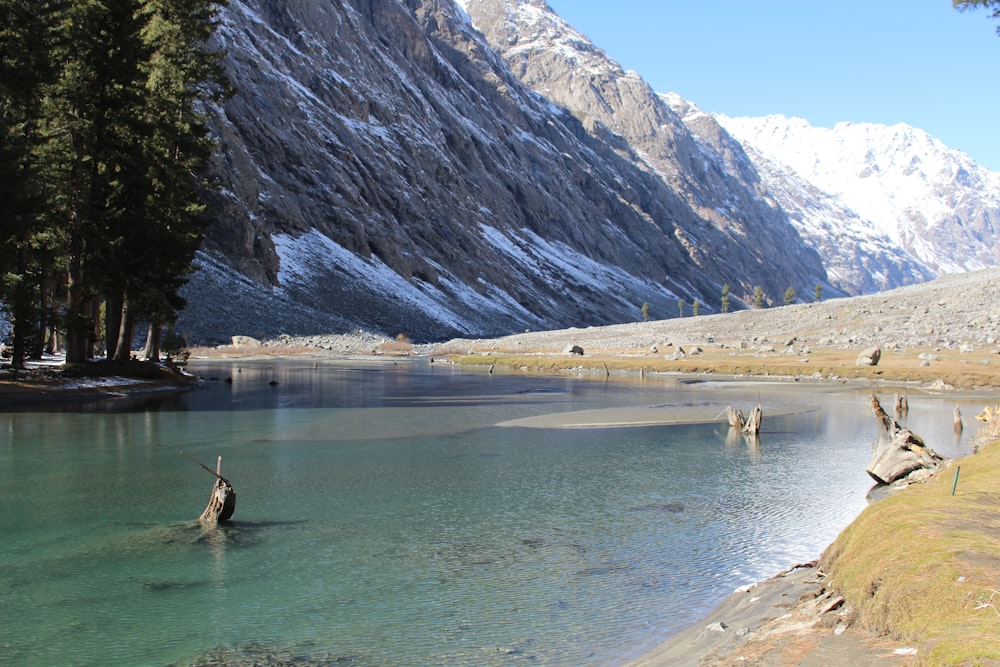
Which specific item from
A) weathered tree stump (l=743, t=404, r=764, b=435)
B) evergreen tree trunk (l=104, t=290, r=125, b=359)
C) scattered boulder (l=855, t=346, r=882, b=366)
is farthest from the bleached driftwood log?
evergreen tree trunk (l=104, t=290, r=125, b=359)

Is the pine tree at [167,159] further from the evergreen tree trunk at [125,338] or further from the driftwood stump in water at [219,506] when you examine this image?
the driftwood stump in water at [219,506]

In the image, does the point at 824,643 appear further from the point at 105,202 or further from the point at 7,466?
the point at 105,202

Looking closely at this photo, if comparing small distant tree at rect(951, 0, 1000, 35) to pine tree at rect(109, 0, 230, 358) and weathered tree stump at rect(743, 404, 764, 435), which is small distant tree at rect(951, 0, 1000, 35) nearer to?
weathered tree stump at rect(743, 404, 764, 435)

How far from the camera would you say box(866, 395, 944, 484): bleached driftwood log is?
20953 mm

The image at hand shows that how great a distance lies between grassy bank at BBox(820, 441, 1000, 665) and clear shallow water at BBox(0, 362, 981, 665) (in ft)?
10.1

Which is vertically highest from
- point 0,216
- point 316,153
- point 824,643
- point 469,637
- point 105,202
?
point 316,153

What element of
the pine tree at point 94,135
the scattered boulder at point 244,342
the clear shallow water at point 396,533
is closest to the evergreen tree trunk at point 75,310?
the pine tree at point 94,135

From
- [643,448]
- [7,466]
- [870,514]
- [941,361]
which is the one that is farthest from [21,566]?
[941,361]

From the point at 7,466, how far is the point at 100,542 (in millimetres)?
9537

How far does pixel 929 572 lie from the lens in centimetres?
839

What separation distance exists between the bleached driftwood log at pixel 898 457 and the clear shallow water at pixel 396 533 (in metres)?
0.79

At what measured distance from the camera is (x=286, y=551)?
15.2 meters

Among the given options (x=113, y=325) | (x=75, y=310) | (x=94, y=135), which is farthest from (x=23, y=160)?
(x=113, y=325)

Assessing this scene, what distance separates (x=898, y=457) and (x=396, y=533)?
47.1 feet
